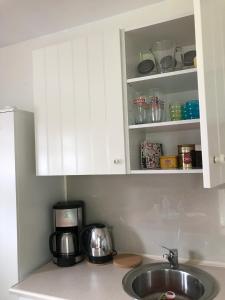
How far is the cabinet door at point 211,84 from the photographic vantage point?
93cm

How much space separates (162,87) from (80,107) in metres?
0.46

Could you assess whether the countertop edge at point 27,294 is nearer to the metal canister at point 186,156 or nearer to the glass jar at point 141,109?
the metal canister at point 186,156

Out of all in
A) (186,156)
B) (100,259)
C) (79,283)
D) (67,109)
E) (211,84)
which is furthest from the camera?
(100,259)

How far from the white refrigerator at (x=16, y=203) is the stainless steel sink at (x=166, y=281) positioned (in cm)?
57

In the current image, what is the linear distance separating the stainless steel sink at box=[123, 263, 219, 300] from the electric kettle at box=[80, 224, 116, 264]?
215 millimetres

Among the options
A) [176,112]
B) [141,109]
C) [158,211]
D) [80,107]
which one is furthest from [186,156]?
[80,107]

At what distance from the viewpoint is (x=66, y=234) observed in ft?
5.37

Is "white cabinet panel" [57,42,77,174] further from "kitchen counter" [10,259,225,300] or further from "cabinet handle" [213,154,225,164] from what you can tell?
"cabinet handle" [213,154,225,164]

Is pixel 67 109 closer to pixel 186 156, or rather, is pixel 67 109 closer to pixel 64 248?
pixel 186 156

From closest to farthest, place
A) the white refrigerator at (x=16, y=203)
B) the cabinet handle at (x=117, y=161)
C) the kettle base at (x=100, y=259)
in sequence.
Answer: the cabinet handle at (x=117, y=161) < the white refrigerator at (x=16, y=203) < the kettle base at (x=100, y=259)

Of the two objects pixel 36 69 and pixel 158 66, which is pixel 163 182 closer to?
pixel 158 66

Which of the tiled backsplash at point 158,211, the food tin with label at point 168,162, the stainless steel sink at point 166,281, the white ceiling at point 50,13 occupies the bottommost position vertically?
the stainless steel sink at point 166,281

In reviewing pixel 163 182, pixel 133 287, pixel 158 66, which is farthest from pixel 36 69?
pixel 133 287

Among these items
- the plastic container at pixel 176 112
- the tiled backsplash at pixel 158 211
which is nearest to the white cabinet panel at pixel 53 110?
the tiled backsplash at pixel 158 211
